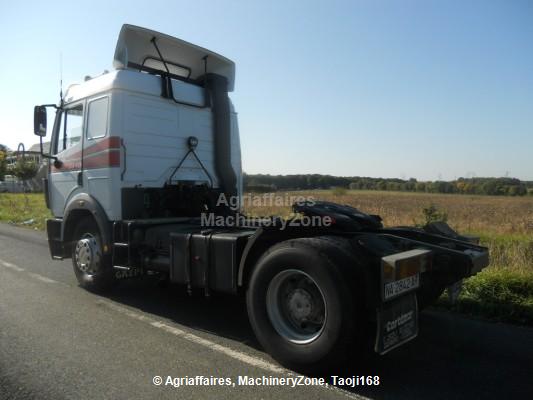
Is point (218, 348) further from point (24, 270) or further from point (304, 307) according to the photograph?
point (24, 270)

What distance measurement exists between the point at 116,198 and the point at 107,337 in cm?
198

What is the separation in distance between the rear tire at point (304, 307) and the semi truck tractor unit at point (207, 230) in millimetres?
10

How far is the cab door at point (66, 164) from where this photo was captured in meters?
6.25

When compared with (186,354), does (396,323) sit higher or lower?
higher

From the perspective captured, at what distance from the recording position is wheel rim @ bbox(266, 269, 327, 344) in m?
3.67

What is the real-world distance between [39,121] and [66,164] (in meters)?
0.80

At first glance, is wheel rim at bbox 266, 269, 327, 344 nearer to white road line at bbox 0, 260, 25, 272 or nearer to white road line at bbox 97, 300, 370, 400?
white road line at bbox 97, 300, 370, 400

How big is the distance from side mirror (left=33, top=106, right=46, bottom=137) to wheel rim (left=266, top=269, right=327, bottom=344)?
15.7 ft

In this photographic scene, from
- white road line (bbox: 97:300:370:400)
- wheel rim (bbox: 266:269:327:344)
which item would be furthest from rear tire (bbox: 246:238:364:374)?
white road line (bbox: 97:300:370:400)

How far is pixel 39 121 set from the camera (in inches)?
260

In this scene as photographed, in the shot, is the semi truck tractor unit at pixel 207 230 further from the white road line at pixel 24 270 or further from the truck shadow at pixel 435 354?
the white road line at pixel 24 270

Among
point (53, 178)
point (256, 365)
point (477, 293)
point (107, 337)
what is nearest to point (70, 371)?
point (107, 337)

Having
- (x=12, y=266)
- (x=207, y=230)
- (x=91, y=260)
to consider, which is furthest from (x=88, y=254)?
(x=12, y=266)

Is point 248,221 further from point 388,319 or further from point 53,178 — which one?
point 53,178
